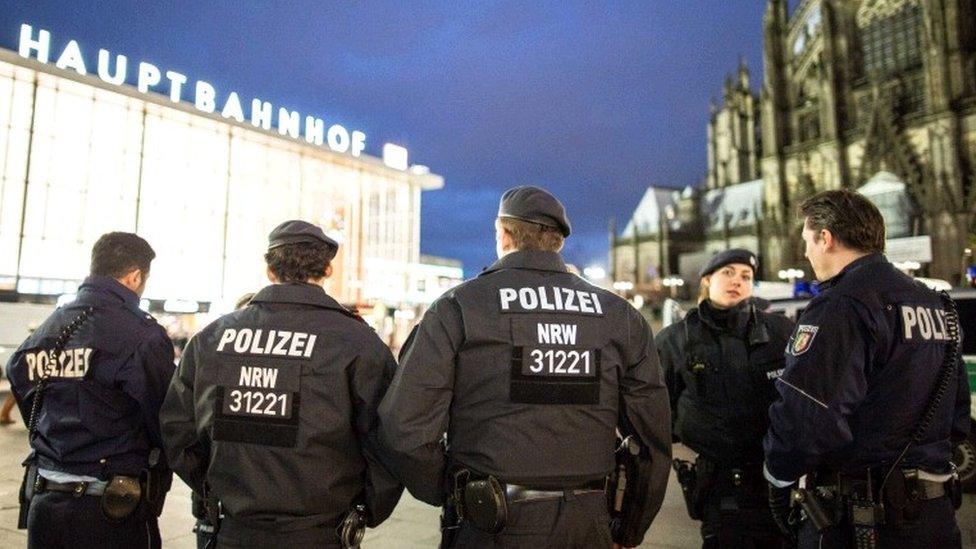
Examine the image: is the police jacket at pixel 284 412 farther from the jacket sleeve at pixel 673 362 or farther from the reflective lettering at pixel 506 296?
the jacket sleeve at pixel 673 362

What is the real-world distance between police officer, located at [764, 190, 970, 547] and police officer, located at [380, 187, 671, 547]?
0.58 meters

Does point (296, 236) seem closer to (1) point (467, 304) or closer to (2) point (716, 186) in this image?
(1) point (467, 304)

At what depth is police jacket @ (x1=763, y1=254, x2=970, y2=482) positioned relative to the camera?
2.67 metres

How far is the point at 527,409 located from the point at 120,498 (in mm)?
2032

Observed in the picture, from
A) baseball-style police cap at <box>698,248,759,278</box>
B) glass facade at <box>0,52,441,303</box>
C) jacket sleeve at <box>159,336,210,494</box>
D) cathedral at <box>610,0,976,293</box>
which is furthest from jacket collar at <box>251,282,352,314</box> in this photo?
cathedral at <box>610,0,976,293</box>

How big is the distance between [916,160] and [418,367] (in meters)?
51.3

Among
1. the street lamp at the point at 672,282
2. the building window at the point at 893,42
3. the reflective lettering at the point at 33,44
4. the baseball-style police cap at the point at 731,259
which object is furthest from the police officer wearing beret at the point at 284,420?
the street lamp at the point at 672,282

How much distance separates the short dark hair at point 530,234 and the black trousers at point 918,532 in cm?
164

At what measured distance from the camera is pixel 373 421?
2768mm

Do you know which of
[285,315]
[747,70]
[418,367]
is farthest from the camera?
[747,70]

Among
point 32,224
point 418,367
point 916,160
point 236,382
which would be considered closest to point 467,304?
point 418,367

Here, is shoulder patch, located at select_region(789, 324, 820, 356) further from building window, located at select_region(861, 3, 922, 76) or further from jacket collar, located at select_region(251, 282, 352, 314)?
building window, located at select_region(861, 3, 922, 76)

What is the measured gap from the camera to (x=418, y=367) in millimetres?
2596

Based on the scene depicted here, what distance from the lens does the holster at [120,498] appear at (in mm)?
3096
